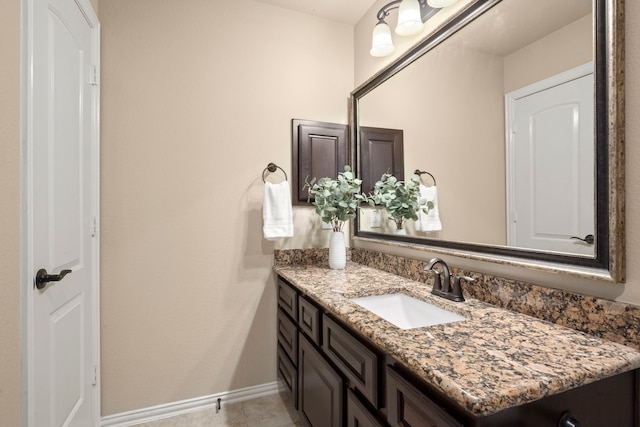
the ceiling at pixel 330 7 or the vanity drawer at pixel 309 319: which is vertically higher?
the ceiling at pixel 330 7

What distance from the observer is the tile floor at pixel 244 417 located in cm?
181

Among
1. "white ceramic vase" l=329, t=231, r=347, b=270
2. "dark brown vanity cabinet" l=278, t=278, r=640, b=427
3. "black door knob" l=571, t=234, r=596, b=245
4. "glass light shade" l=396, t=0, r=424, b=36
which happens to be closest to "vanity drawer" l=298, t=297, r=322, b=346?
"dark brown vanity cabinet" l=278, t=278, r=640, b=427

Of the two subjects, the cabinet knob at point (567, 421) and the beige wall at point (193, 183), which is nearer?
the cabinet knob at point (567, 421)

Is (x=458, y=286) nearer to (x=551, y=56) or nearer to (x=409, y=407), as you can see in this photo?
(x=409, y=407)

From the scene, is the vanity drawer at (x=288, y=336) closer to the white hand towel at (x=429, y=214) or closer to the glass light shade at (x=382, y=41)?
the white hand towel at (x=429, y=214)

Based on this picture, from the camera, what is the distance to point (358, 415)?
3.47 ft

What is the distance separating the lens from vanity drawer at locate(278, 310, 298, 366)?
5.54ft

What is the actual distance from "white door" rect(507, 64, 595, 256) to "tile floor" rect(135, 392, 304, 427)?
1588 mm

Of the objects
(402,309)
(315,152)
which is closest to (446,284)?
(402,309)

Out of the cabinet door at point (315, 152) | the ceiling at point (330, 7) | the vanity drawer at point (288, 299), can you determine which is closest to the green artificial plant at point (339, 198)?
the cabinet door at point (315, 152)

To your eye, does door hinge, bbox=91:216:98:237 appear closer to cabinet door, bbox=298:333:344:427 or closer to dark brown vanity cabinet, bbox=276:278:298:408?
dark brown vanity cabinet, bbox=276:278:298:408

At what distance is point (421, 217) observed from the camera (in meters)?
1.65

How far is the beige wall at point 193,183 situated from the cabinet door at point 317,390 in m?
0.58

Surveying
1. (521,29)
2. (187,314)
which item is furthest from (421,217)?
(187,314)
